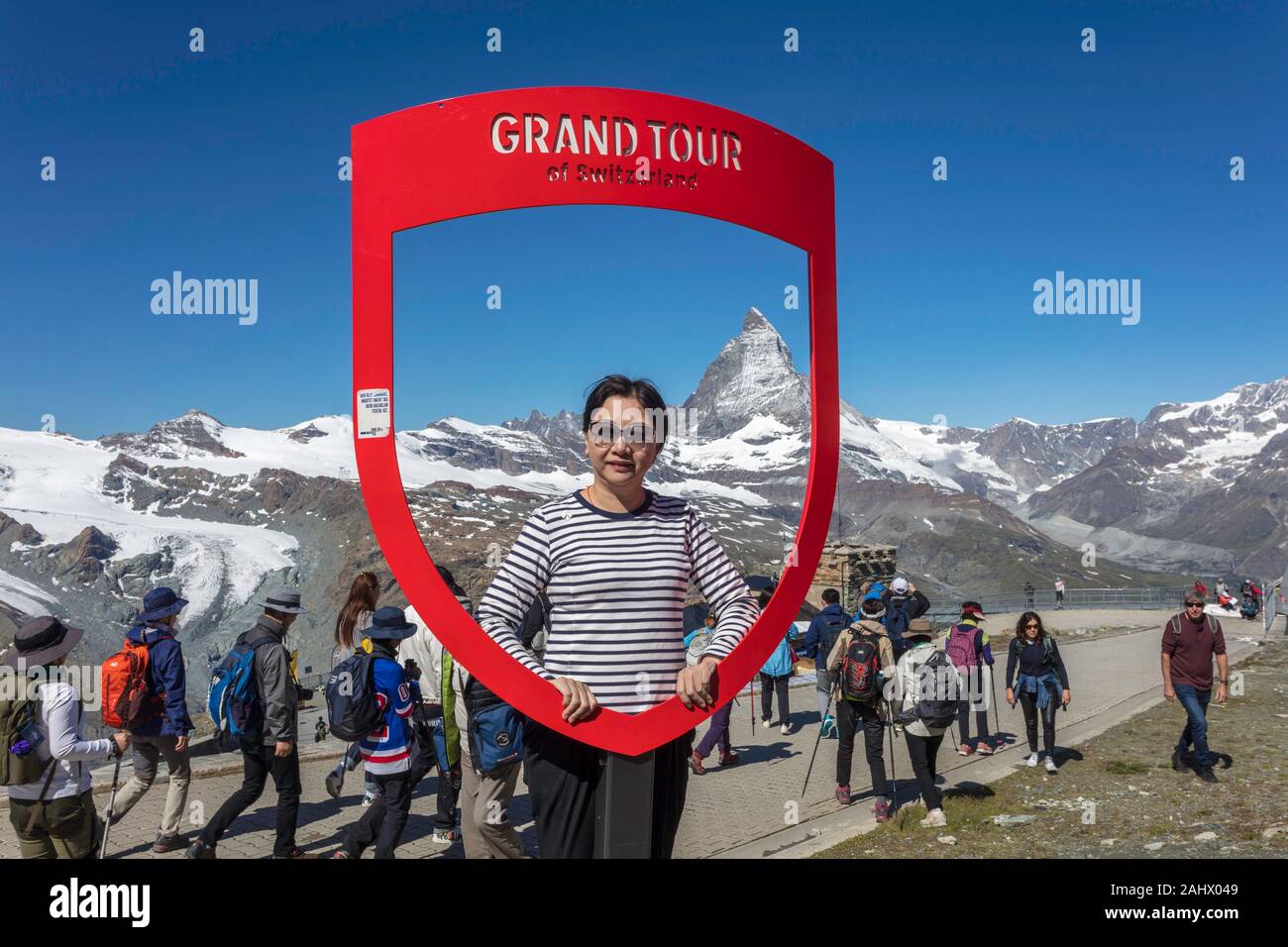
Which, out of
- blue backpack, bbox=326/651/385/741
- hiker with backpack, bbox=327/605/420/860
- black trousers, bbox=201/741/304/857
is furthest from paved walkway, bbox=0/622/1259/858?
blue backpack, bbox=326/651/385/741

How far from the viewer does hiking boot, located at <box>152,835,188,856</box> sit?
22.0 ft

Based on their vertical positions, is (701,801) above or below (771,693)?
below

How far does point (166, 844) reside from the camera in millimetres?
6754

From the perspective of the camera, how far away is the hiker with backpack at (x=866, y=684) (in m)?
7.70

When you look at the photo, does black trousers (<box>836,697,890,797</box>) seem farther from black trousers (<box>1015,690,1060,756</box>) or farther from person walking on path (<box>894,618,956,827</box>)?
black trousers (<box>1015,690,1060,756</box>)

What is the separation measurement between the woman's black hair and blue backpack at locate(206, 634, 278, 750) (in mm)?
4193

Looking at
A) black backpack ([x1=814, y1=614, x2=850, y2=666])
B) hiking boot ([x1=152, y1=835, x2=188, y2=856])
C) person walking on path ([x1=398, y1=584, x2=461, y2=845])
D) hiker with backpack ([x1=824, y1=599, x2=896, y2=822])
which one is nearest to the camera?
person walking on path ([x1=398, y1=584, x2=461, y2=845])

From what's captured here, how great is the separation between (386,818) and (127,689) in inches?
85.3

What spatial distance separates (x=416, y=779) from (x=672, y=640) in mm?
3539

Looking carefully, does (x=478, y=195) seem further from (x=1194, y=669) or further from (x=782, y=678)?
(x=782, y=678)

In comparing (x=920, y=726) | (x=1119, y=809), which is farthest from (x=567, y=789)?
(x=1119, y=809)

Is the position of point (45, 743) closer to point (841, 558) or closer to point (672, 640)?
point (672, 640)
